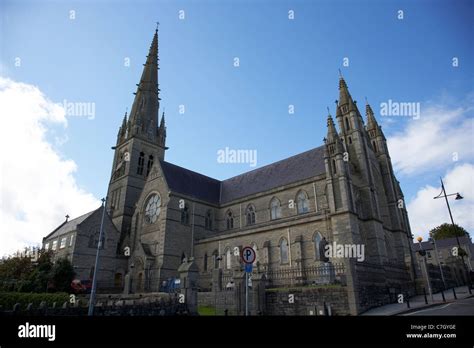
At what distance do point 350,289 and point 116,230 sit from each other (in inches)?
1159

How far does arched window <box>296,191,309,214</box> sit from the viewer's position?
98.7 ft

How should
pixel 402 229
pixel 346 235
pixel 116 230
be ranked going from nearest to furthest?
1. pixel 346 235
2. pixel 402 229
3. pixel 116 230

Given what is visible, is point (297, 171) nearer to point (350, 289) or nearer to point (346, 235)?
point (346, 235)

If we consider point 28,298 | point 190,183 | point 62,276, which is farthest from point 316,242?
point 28,298

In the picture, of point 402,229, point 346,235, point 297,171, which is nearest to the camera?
point 346,235

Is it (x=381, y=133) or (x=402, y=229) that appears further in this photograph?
(x=381, y=133)

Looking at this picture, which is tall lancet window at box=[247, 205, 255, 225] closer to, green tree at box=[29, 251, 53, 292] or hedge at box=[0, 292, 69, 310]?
hedge at box=[0, 292, 69, 310]

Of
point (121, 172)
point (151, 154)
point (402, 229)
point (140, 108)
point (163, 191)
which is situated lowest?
point (402, 229)

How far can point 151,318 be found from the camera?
503 cm

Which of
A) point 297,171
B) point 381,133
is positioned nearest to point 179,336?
point 297,171

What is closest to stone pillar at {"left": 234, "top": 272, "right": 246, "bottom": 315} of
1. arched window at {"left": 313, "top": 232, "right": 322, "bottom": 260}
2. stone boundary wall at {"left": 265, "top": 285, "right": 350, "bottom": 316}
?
stone boundary wall at {"left": 265, "top": 285, "right": 350, "bottom": 316}

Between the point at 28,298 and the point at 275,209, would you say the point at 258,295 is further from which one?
the point at 28,298

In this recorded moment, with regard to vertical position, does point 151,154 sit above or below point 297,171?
above

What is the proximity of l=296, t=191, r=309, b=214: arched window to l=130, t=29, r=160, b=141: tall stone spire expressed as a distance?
26.2 metres
